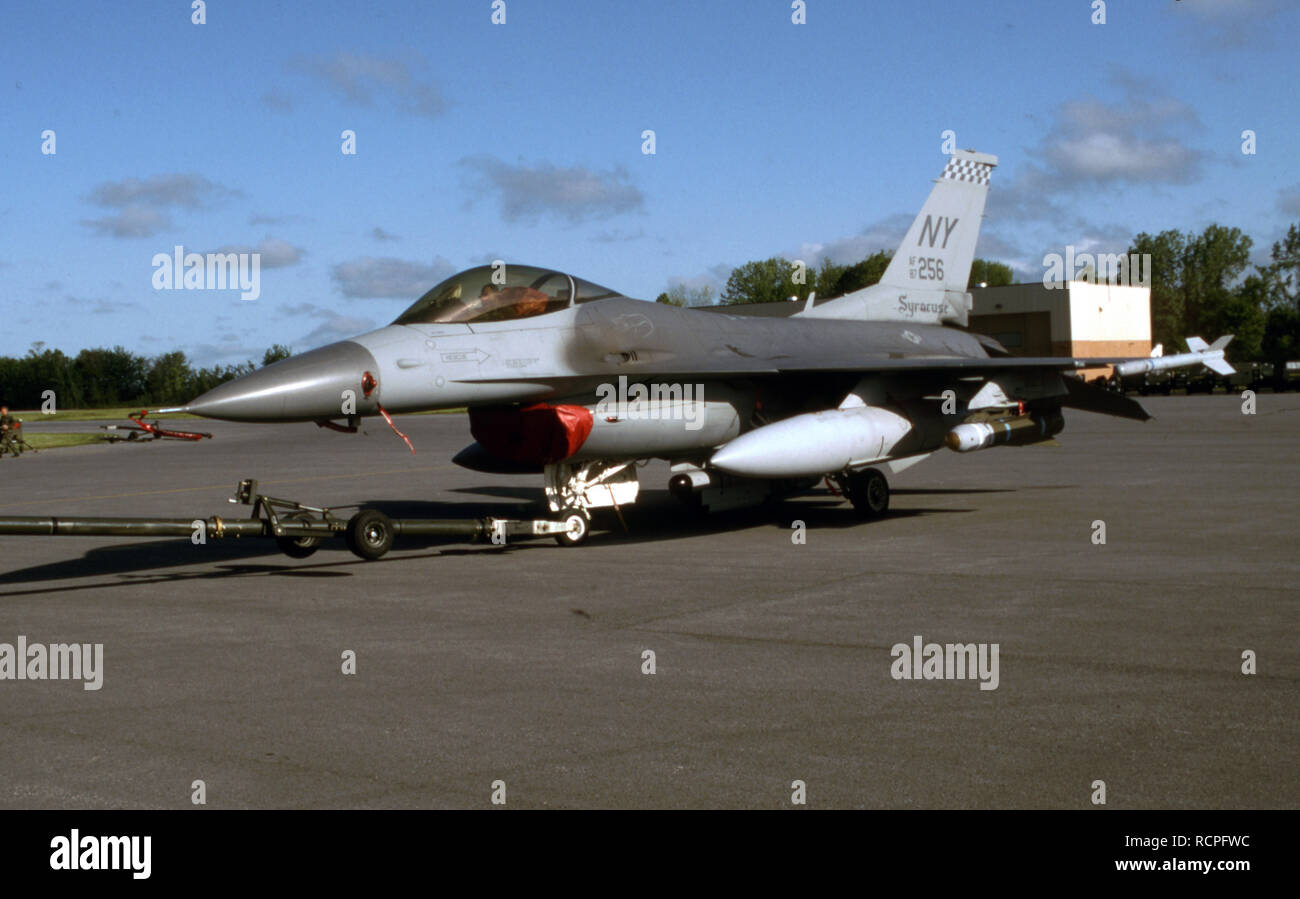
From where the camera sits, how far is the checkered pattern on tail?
60.3ft

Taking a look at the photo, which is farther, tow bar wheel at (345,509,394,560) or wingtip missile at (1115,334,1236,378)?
wingtip missile at (1115,334,1236,378)

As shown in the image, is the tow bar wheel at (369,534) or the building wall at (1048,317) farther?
the building wall at (1048,317)

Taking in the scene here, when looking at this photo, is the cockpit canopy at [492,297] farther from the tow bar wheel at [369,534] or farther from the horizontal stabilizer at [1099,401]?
the horizontal stabilizer at [1099,401]

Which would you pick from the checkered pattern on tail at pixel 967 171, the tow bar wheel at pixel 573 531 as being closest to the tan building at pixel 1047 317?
the checkered pattern on tail at pixel 967 171

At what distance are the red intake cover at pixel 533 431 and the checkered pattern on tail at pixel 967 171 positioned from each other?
8.67 meters

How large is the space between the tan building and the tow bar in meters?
48.0

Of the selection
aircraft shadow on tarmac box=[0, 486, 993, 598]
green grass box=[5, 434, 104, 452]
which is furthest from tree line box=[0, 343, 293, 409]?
aircraft shadow on tarmac box=[0, 486, 993, 598]

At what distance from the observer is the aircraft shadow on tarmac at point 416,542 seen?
1162 cm

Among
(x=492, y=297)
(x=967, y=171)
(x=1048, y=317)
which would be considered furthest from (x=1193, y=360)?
(x=1048, y=317)

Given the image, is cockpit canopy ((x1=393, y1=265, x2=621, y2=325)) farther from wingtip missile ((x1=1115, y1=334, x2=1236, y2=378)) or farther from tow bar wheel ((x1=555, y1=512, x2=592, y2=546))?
wingtip missile ((x1=1115, y1=334, x2=1236, y2=378))
